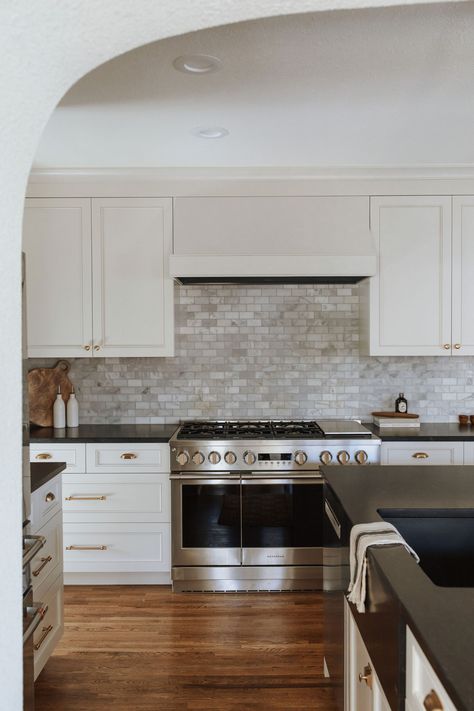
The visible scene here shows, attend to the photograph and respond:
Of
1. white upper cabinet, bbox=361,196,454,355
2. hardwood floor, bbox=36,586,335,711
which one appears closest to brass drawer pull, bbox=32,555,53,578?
hardwood floor, bbox=36,586,335,711

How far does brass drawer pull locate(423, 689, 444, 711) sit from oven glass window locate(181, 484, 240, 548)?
2557mm

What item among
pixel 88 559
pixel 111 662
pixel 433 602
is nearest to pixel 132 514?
pixel 88 559

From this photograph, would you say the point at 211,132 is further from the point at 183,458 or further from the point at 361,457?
the point at 361,457

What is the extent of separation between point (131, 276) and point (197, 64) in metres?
1.79

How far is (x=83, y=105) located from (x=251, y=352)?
80.7 inches

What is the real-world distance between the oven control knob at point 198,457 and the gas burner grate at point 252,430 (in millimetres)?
114

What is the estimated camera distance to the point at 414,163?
377cm

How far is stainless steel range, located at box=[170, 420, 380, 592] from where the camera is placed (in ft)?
12.1

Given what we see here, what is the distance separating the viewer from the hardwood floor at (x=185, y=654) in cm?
256

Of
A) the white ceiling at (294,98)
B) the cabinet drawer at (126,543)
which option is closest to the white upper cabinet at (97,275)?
the white ceiling at (294,98)

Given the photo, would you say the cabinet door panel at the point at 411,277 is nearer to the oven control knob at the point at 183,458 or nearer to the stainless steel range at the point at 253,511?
the stainless steel range at the point at 253,511

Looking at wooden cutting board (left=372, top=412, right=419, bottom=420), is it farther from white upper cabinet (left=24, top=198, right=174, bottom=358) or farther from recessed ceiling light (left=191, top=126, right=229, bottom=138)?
recessed ceiling light (left=191, top=126, right=229, bottom=138)

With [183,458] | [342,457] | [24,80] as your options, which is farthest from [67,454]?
[24,80]

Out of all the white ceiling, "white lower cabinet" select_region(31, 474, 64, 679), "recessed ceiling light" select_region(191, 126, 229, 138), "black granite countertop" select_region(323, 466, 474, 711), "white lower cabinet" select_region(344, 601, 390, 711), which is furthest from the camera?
"recessed ceiling light" select_region(191, 126, 229, 138)
